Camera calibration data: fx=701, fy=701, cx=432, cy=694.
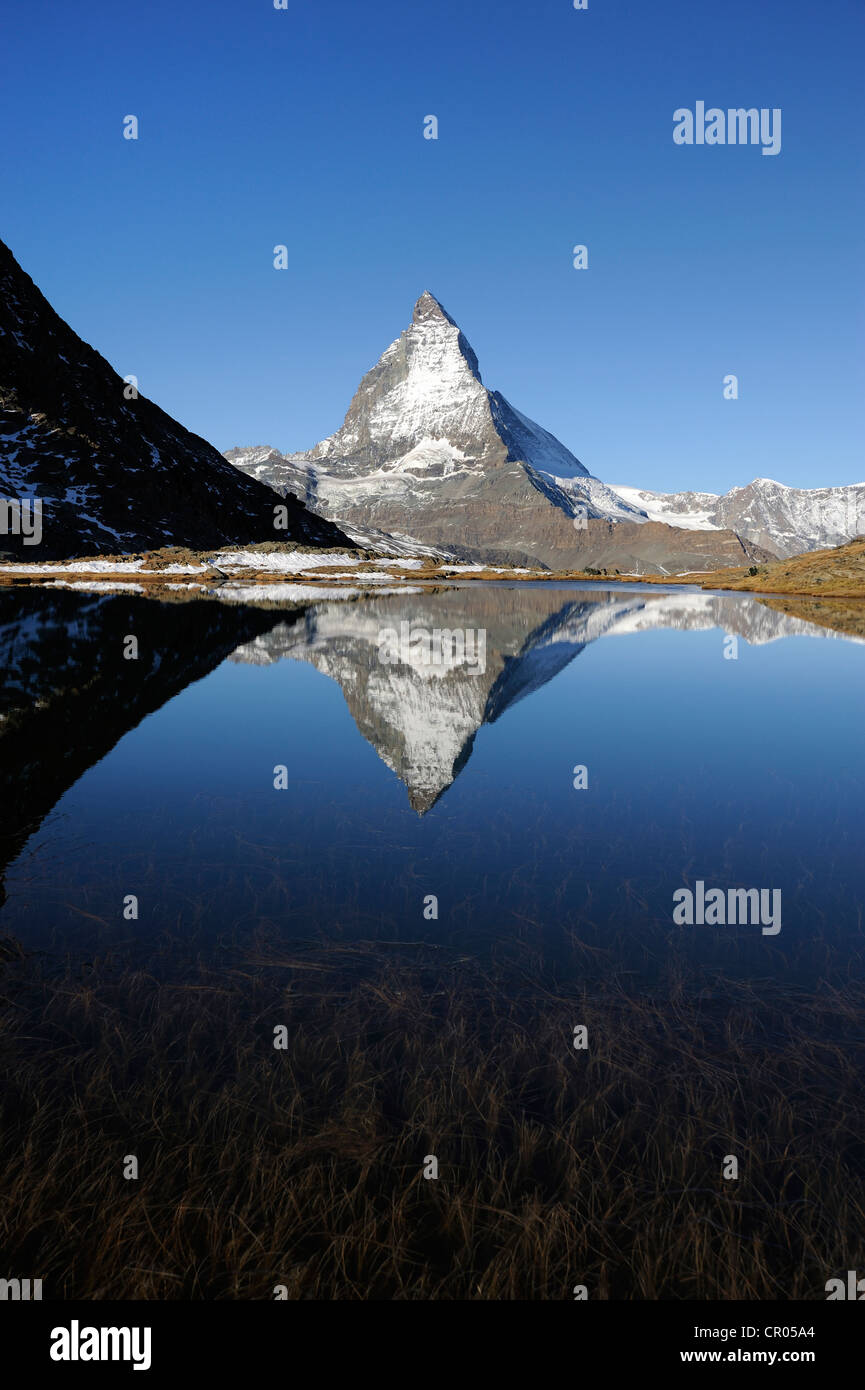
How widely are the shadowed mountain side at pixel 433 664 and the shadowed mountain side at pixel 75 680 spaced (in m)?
4.14

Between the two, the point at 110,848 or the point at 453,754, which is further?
the point at 453,754

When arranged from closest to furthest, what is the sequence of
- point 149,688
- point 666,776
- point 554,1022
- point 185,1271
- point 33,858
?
point 185,1271
point 554,1022
point 33,858
point 666,776
point 149,688

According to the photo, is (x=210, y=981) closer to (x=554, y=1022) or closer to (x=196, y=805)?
(x=554, y=1022)

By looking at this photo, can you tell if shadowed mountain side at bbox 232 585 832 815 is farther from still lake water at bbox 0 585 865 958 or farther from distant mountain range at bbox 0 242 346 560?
distant mountain range at bbox 0 242 346 560

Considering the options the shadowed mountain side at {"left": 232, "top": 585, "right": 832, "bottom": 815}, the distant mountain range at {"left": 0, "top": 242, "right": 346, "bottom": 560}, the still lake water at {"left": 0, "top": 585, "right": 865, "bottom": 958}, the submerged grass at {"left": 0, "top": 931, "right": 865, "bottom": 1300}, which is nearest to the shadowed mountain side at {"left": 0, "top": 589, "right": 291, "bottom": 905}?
the still lake water at {"left": 0, "top": 585, "right": 865, "bottom": 958}

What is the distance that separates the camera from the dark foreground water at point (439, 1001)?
197 inches

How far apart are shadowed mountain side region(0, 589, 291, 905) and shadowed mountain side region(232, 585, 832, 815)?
163 inches

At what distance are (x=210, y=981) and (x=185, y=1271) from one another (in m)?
3.52

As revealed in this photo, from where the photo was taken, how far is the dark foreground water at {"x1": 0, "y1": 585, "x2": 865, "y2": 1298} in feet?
16.4

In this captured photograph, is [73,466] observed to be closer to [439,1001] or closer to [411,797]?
[411,797]

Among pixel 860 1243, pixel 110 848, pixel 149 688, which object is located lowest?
pixel 860 1243

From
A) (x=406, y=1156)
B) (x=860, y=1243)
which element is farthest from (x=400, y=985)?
(x=860, y=1243)

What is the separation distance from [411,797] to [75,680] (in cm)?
1761

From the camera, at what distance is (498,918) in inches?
390
